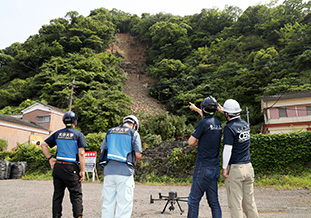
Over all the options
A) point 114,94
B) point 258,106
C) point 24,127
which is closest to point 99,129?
point 114,94

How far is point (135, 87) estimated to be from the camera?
4700cm

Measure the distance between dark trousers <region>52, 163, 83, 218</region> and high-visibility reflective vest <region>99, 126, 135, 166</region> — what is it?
808mm

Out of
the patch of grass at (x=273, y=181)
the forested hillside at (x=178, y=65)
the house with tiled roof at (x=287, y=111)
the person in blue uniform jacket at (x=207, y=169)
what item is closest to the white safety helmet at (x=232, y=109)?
the person in blue uniform jacket at (x=207, y=169)

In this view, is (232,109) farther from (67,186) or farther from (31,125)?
(31,125)

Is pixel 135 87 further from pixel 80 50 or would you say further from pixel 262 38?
pixel 262 38

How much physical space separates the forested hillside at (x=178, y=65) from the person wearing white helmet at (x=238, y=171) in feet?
58.8

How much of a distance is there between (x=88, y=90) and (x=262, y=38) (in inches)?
1273

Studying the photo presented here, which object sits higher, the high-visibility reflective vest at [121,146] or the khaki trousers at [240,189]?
the high-visibility reflective vest at [121,146]

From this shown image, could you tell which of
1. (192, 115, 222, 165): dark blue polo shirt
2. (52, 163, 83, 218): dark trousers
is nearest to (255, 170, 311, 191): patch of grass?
(192, 115, 222, 165): dark blue polo shirt

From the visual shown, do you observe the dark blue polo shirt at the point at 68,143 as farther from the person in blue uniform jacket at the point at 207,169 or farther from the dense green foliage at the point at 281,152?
the dense green foliage at the point at 281,152

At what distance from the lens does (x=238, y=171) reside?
3156 mm

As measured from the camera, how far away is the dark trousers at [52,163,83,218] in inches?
148

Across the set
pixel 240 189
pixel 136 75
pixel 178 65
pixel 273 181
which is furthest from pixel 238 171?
pixel 136 75

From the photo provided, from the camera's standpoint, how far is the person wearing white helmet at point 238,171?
3.11m
